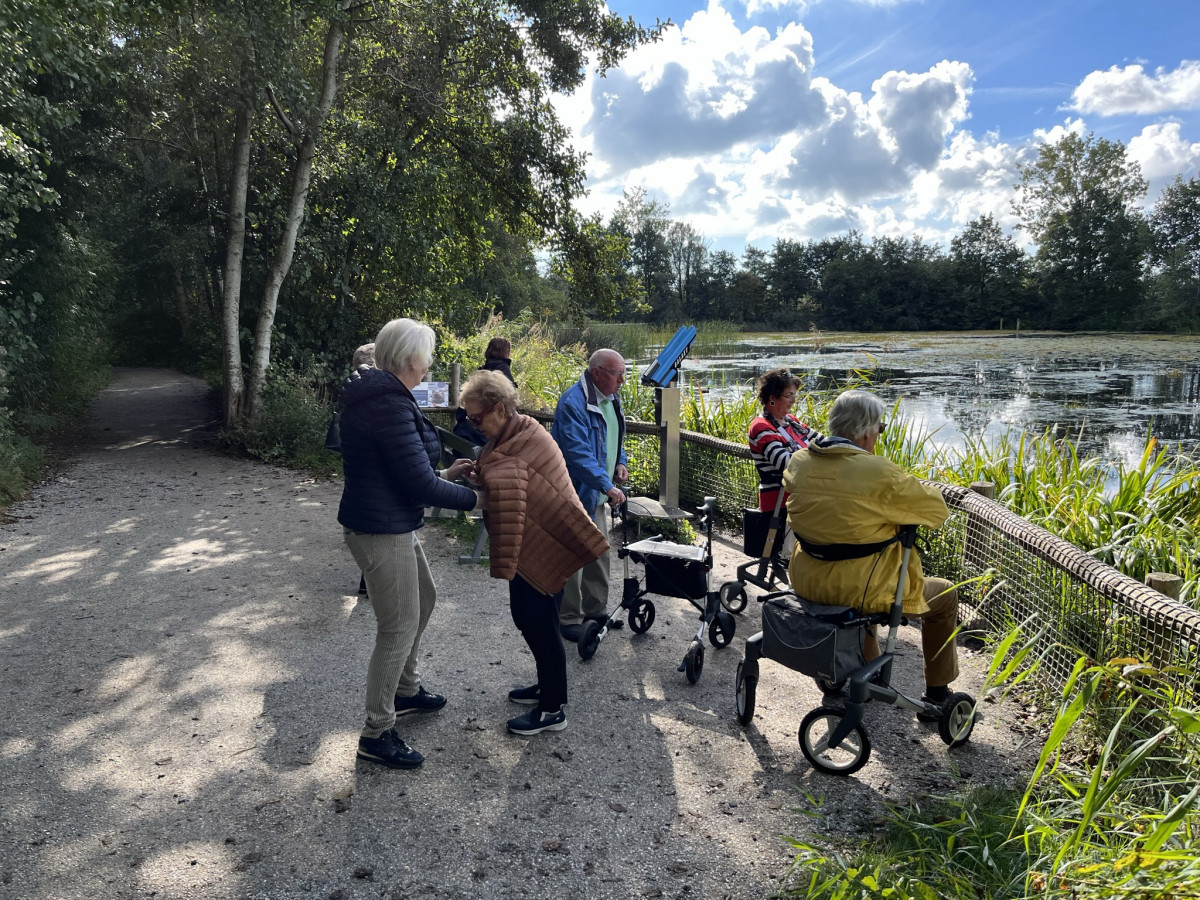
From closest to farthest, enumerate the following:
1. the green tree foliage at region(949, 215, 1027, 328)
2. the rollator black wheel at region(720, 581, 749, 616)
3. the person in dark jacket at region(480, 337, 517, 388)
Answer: the rollator black wheel at region(720, 581, 749, 616), the person in dark jacket at region(480, 337, 517, 388), the green tree foliage at region(949, 215, 1027, 328)

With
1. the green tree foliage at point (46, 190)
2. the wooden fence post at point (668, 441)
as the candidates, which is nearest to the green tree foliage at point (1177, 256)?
the wooden fence post at point (668, 441)

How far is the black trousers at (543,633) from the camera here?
132 inches

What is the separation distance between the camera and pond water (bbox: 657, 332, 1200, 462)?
11.9m

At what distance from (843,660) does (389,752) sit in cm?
189

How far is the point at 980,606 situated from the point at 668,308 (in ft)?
226

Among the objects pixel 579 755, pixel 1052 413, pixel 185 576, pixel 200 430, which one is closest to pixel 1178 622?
pixel 579 755

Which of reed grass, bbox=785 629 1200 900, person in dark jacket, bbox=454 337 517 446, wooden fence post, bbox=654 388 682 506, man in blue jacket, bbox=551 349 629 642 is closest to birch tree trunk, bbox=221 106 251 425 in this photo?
person in dark jacket, bbox=454 337 517 446

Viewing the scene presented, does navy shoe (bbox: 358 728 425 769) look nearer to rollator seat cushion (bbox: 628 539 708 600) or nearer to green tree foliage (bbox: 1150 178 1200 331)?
rollator seat cushion (bbox: 628 539 708 600)

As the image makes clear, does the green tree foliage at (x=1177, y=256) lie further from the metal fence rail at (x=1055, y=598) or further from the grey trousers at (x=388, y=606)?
the grey trousers at (x=388, y=606)

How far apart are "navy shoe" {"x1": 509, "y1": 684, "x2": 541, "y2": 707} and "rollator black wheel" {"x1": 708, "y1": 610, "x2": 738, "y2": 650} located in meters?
1.16

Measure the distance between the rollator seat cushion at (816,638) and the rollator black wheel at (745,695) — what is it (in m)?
0.33

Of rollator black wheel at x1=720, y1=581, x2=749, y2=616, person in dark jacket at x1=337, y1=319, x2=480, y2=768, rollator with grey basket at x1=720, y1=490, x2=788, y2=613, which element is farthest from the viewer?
rollator black wheel at x1=720, y1=581, x2=749, y2=616

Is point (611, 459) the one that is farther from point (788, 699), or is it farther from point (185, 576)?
point (185, 576)

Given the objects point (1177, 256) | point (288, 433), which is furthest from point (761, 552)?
point (1177, 256)
